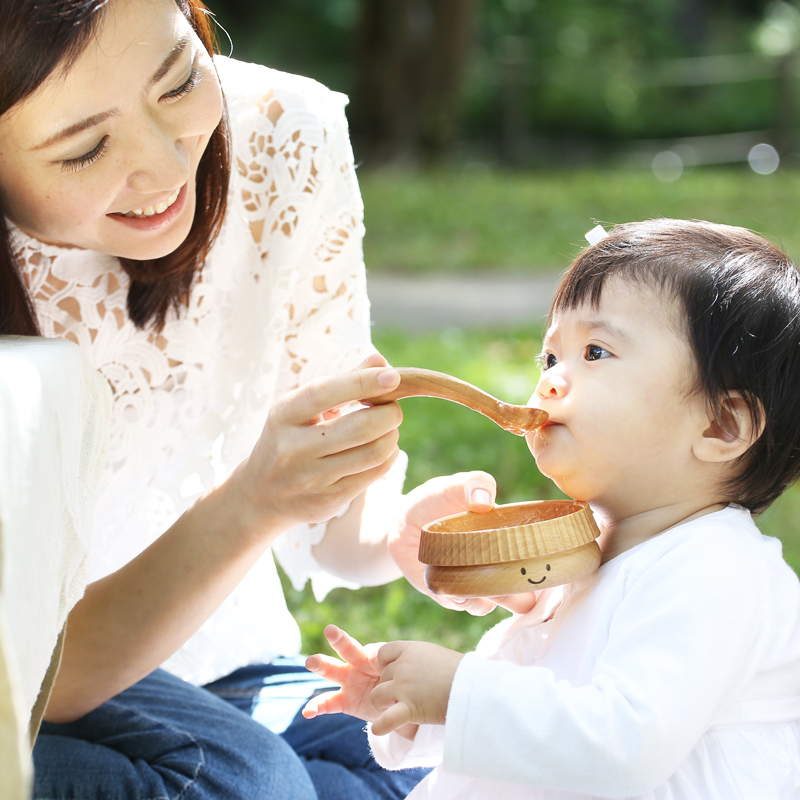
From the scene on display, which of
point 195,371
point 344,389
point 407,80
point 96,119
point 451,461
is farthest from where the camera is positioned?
point 407,80

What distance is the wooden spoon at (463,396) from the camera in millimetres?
1316

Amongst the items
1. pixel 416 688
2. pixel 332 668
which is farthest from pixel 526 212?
pixel 416 688

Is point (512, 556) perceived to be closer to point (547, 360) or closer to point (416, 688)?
point (416, 688)

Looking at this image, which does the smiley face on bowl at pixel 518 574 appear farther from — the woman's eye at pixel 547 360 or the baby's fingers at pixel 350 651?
the woman's eye at pixel 547 360

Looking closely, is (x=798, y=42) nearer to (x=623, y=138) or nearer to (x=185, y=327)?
(x=623, y=138)

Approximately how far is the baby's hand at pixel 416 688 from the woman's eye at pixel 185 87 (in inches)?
33.9

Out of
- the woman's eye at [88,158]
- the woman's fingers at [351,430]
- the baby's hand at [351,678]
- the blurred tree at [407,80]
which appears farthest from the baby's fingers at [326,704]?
the blurred tree at [407,80]

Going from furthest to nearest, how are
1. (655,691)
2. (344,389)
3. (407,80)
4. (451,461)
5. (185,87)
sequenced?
1. (407,80)
2. (451,461)
3. (185,87)
4. (344,389)
5. (655,691)

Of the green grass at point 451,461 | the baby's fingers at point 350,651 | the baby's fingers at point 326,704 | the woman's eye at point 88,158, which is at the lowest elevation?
the green grass at point 451,461

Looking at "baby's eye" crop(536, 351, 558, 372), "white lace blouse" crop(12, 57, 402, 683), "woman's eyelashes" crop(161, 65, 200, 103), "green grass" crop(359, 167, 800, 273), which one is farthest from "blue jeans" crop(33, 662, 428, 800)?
"green grass" crop(359, 167, 800, 273)

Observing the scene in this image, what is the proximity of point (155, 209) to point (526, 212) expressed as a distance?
6.64 m

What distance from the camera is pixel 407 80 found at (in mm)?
11164

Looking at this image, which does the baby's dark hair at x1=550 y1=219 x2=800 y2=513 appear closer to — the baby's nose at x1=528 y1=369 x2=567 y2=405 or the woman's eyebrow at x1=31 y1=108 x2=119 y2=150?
the baby's nose at x1=528 y1=369 x2=567 y2=405

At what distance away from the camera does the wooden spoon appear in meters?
1.32
